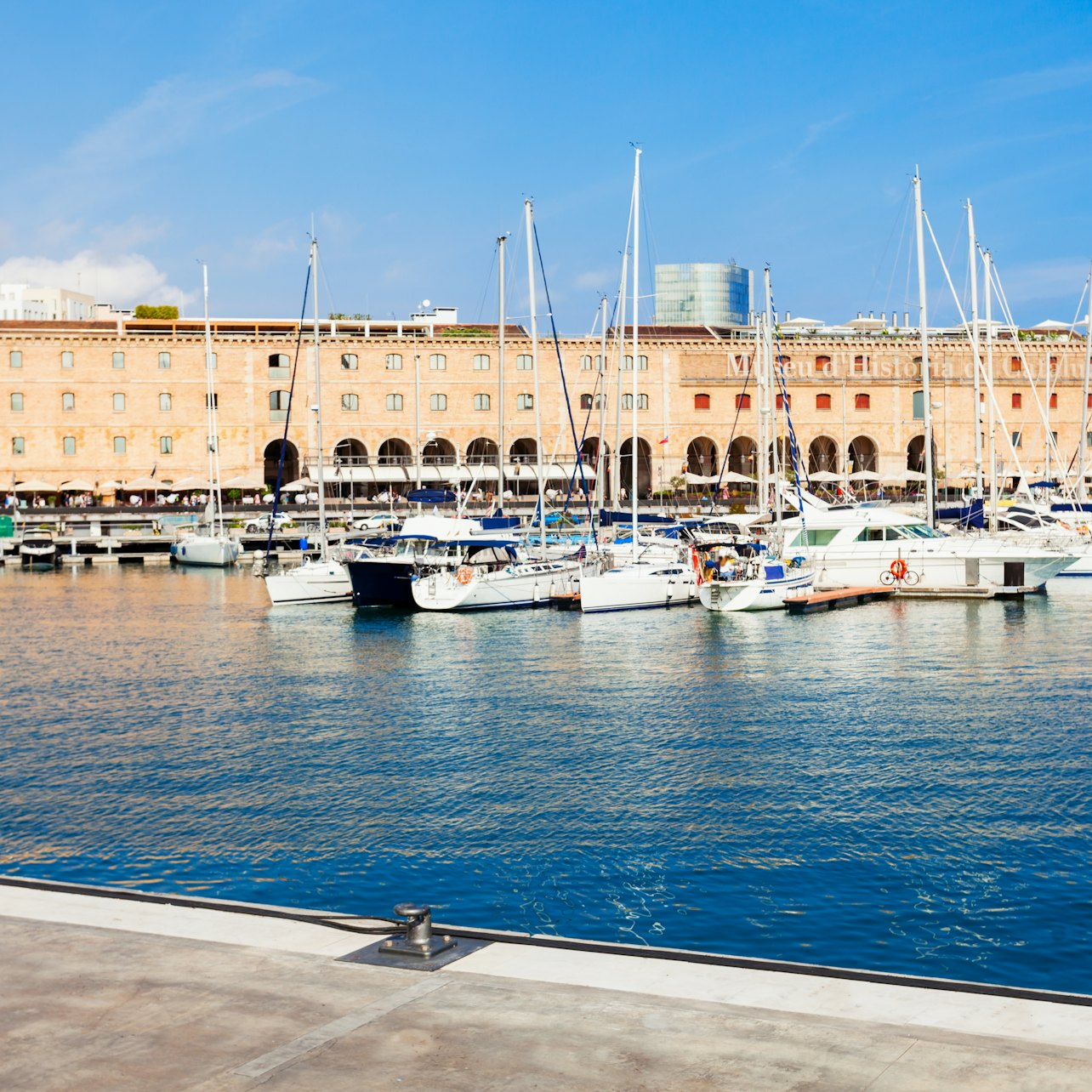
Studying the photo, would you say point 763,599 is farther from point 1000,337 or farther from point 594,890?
point 1000,337

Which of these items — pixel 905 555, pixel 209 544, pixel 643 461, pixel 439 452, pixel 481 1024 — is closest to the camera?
pixel 481 1024

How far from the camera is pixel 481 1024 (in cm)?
816

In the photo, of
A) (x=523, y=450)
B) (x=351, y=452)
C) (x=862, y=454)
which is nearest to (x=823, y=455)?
(x=862, y=454)

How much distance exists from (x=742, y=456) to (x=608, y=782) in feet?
235

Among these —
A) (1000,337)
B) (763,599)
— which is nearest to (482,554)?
(763,599)

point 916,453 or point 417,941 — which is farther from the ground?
point 916,453

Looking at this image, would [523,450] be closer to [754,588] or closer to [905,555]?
[905,555]

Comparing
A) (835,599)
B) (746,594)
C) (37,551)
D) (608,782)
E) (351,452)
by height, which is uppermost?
(351,452)

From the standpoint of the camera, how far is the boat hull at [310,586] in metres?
45.7

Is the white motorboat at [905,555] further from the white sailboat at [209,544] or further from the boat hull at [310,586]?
the white sailboat at [209,544]

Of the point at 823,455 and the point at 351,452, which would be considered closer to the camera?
the point at 351,452

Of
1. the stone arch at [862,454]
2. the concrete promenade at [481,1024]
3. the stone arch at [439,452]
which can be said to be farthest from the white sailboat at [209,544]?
the concrete promenade at [481,1024]

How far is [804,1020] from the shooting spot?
8.21 metres

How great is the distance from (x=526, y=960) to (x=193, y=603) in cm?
4013
